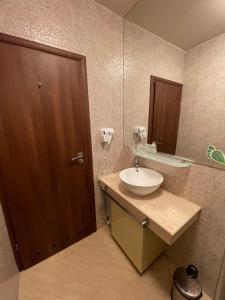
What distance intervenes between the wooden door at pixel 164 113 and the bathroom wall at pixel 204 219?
0.27 metres

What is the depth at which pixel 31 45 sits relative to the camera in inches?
42.2

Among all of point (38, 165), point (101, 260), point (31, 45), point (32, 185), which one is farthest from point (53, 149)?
point (101, 260)

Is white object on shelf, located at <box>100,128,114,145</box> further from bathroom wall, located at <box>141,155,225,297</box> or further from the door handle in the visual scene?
bathroom wall, located at <box>141,155,225,297</box>

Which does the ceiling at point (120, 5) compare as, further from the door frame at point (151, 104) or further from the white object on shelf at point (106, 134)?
the white object on shelf at point (106, 134)


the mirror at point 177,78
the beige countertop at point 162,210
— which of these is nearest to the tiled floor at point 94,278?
the beige countertop at point 162,210

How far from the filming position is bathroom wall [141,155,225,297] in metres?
1.03

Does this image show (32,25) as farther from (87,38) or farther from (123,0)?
(123,0)

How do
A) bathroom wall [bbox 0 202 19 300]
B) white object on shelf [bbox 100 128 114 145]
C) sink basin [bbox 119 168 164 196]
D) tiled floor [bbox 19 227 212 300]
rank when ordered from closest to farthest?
bathroom wall [bbox 0 202 19 300]
tiled floor [bbox 19 227 212 300]
sink basin [bbox 119 168 164 196]
white object on shelf [bbox 100 128 114 145]

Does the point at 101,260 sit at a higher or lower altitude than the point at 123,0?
lower

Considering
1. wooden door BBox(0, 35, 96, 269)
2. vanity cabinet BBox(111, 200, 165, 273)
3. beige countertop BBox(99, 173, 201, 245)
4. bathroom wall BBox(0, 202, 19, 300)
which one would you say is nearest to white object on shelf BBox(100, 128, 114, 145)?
wooden door BBox(0, 35, 96, 269)

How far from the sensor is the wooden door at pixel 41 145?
1.08 m

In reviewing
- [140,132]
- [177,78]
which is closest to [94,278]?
[140,132]

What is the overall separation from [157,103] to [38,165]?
1.33 metres

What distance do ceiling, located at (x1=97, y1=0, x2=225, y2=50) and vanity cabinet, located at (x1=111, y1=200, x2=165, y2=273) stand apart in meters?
1.56
